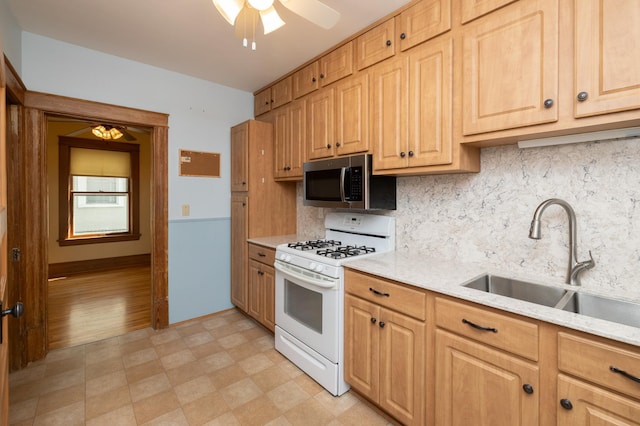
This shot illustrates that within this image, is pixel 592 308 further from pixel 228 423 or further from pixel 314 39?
→ pixel 314 39

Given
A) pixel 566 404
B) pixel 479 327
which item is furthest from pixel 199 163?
pixel 566 404

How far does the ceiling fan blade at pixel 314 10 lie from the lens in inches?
59.3

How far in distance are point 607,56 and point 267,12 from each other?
1.56m

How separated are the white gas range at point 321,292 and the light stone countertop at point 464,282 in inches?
6.7

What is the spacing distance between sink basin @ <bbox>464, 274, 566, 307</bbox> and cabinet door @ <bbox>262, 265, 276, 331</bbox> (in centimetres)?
167

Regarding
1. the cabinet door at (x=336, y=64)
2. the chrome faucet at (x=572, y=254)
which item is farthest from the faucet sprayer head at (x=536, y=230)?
the cabinet door at (x=336, y=64)

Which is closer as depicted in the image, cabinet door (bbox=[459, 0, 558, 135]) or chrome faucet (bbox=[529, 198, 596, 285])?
cabinet door (bbox=[459, 0, 558, 135])

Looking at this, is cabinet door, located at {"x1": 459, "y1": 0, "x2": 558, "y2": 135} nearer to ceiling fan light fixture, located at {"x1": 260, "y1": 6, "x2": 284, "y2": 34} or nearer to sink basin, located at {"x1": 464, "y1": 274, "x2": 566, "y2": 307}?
sink basin, located at {"x1": 464, "y1": 274, "x2": 566, "y2": 307}

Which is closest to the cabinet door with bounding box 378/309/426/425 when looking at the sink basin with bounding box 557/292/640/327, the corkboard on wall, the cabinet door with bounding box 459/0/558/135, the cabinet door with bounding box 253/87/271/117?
the sink basin with bounding box 557/292/640/327

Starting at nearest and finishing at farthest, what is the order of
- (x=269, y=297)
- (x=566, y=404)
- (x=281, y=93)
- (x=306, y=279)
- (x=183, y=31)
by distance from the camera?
1. (x=566, y=404)
2. (x=306, y=279)
3. (x=183, y=31)
4. (x=269, y=297)
5. (x=281, y=93)

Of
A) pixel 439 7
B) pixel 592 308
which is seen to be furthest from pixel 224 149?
pixel 592 308

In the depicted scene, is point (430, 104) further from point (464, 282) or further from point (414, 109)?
point (464, 282)

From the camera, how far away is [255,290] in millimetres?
2932

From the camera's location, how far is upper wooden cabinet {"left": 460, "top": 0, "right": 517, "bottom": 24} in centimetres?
150
